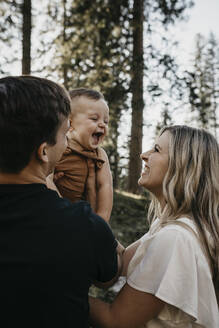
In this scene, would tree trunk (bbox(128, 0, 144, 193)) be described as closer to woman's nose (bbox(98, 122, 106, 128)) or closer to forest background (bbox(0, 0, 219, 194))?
forest background (bbox(0, 0, 219, 194))

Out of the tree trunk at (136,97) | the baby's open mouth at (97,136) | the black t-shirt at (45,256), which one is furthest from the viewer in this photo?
the tree trunk at (136,97)

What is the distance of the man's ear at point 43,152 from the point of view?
151 centimetres

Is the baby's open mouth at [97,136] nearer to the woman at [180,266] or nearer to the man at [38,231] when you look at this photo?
the woman at [180,266]

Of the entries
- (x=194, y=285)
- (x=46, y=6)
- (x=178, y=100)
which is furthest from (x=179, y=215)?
(x=46, y=6)

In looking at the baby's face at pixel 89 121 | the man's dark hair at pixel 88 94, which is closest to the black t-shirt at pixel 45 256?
the baby's face at pixel 89 121

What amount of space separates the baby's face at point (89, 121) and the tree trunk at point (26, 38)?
5.47 m

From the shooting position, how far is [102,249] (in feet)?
4.97

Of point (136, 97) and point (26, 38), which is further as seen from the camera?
point (136, 97)

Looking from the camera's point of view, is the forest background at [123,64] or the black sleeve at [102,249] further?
the forest background at [123,64]

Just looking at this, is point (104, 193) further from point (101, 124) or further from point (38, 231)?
point (38, 231)

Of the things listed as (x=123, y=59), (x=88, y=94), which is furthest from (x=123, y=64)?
(x=88, y=94)

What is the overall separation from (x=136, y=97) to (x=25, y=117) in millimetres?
9032

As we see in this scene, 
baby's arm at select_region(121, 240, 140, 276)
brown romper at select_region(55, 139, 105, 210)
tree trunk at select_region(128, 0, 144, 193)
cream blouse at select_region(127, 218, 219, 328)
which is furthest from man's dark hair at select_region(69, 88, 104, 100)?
tree trunk at select_region(128, 0, 144, 193)

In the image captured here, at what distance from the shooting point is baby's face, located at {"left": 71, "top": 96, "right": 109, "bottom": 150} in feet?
10.2
